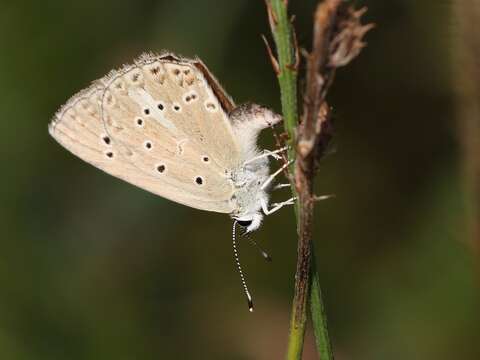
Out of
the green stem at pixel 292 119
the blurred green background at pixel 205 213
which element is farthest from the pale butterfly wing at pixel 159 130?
the blurred green background at pixel 205 213

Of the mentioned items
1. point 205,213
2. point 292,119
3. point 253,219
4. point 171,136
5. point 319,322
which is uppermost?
point 205,213

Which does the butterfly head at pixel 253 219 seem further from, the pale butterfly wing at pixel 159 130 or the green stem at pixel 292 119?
the green stem at pixel 292 119

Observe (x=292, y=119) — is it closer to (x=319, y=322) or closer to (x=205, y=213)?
(x=319, y=322)

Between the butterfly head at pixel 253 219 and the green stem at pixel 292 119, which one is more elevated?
the butterfly head at pixel 253 219

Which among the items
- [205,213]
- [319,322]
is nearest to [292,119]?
[319,322]

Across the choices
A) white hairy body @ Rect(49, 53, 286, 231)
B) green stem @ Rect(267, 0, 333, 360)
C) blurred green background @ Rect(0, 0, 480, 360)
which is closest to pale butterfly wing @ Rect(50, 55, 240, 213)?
white hairy body @ Rect(49, 53, 286, 231)

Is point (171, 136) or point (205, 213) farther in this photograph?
point (205, 213)
